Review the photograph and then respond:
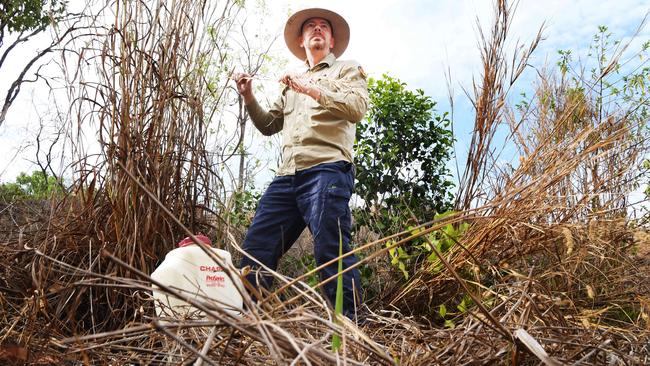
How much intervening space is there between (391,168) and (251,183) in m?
1.08

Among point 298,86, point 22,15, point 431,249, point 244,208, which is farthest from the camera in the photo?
point 22,15

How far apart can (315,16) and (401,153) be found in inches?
49.0

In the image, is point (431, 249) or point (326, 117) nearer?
point (431, 249)

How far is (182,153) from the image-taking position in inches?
86.1

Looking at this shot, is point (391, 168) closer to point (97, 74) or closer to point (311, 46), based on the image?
point (311, 46)

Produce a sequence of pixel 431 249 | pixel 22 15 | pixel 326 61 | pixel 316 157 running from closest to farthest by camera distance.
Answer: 1. pixel 431 249
2. pixel 316 157
3. pixel 326 61
4. pixel 22 15

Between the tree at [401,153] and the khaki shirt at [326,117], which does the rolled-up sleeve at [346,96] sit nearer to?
the khaki shirt at [326,117]

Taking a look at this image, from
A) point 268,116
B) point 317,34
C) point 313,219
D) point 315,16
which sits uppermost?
point 315,16

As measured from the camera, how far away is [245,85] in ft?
8.37

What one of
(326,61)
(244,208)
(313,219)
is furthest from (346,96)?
(244,208)

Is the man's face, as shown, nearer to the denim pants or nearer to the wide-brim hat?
the wide-brim hat

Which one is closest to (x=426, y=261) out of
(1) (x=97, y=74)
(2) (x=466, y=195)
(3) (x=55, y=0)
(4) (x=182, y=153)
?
(2) (x=466, y=195)

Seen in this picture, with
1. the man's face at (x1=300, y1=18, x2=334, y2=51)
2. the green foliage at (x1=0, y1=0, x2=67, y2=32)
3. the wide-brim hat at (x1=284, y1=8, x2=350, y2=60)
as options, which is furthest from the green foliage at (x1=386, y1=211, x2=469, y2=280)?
the green foliage at (x1=0, y1=0, x2=67, y2=32)

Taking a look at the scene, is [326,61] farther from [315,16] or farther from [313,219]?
[313,219]
